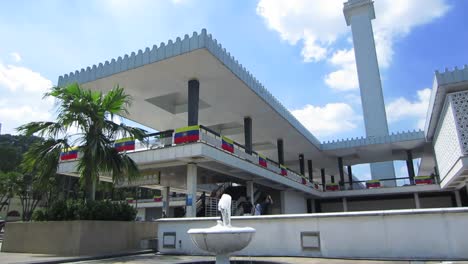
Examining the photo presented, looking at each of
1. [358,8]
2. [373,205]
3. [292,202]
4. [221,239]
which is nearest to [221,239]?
[221,239]

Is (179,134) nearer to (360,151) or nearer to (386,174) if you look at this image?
(360,151)

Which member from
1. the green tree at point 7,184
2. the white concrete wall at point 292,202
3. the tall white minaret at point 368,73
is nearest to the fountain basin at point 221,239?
the white concrete wall at point 292,202

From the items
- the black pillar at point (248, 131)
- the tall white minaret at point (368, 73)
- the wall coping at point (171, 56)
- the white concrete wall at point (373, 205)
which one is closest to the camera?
the wall coping at point (171, 56)

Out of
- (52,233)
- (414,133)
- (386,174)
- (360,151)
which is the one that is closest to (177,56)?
(52,233)

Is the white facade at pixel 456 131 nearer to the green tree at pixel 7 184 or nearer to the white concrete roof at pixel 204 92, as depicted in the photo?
the white concrete roof at pixel 204 92

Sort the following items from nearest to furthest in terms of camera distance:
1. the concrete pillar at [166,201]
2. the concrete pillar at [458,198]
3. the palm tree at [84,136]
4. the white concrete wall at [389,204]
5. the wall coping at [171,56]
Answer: the palm tree at [84,136]
the wall coping at [171,56]
the concrete pillar at [166,201]
the concrete pillar at [458,198]
the white concrete wall at [389,204]

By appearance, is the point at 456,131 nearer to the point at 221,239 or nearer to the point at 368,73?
the point at 221,239

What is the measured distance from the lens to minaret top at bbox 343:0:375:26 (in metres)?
42.5

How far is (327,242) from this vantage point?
362 inches

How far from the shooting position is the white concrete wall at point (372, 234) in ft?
26.4

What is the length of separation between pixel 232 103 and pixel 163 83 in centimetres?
444

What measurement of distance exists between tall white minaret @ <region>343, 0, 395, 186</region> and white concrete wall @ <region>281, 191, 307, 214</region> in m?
13.5

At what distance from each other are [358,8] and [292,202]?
28.0 metres

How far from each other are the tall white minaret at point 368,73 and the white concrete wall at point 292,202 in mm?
13484
